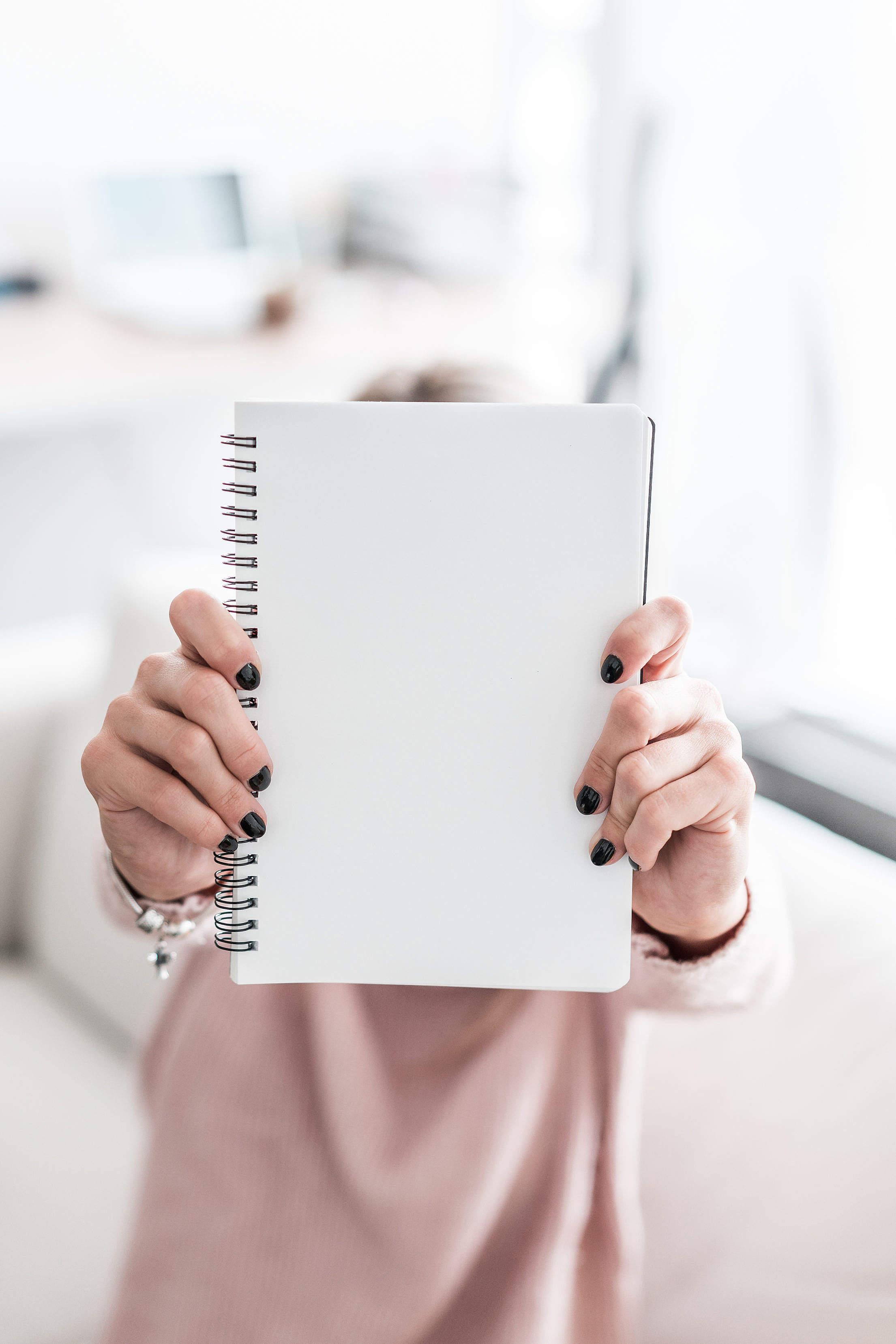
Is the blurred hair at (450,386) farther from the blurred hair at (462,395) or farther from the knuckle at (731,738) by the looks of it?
the knuckle at (731,738)

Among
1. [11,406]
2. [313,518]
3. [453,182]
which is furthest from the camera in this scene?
[453,182]

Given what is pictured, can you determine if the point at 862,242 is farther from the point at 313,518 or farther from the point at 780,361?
the point at 313,518

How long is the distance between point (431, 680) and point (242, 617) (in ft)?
0.28

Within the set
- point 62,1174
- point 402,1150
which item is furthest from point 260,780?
point 62,1174

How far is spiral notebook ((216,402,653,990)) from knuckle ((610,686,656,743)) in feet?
0.04

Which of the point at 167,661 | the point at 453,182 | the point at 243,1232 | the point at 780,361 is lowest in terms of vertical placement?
the point at 243,1232

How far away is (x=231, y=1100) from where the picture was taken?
2.48 ft

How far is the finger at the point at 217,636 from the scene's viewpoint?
1.52 feet

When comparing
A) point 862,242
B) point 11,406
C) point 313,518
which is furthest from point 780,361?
point 313,518

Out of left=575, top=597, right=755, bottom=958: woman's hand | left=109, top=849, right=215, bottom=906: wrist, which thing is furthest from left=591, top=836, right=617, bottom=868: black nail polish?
left=109, top=849, right=215, bottom=906: wrist

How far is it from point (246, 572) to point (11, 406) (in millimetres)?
965

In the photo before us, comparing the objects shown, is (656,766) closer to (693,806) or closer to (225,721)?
(693,806)

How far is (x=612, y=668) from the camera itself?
454 mm

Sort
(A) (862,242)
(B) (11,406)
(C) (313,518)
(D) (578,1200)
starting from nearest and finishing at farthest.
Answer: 1. (C) (313,518)
2. (D) (578,1200)
3. (B) (11,406)
4. (A) (862,242)
